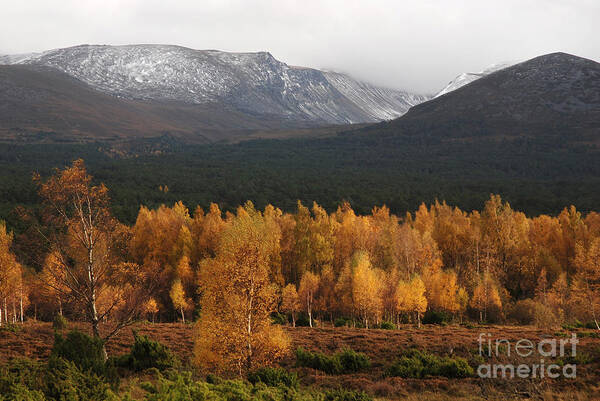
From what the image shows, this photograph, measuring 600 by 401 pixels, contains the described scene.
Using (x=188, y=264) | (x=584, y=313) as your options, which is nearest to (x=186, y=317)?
(x=188, y=264)

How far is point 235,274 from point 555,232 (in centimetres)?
6812

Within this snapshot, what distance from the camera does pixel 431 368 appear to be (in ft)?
82.1

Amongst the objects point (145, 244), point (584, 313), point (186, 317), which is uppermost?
point (145, 244)

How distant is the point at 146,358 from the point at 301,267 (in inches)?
1496

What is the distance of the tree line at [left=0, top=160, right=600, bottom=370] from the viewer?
2041 centimetres

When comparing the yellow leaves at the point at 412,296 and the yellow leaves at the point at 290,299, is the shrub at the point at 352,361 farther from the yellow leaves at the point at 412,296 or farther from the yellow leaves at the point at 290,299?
the yellow leaves at the point at 290,299

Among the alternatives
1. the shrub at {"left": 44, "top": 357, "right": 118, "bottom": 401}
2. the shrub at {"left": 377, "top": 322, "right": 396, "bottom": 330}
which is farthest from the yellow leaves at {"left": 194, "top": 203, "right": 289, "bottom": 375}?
the shrub at {"left": 377, "top": 322, "right": 396, "bottom": 330}

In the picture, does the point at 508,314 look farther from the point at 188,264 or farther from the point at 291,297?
the point at 188,264

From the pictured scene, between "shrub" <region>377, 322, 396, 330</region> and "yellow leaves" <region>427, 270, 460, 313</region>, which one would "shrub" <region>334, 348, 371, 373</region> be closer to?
"shrub" <region>377, 322, 396, 330</region>

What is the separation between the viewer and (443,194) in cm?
13388

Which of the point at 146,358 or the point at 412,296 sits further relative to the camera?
the point at 412,296

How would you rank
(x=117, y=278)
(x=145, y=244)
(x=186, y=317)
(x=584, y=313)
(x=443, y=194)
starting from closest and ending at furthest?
(x=117, y=278) → (x=584, y=313) → (x=186, y=317) → (x=145, y=244) → (x=443, y=194)

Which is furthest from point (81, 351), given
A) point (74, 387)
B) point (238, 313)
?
point (238, 313)

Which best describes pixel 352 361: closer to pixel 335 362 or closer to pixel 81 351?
pixel 335 362
